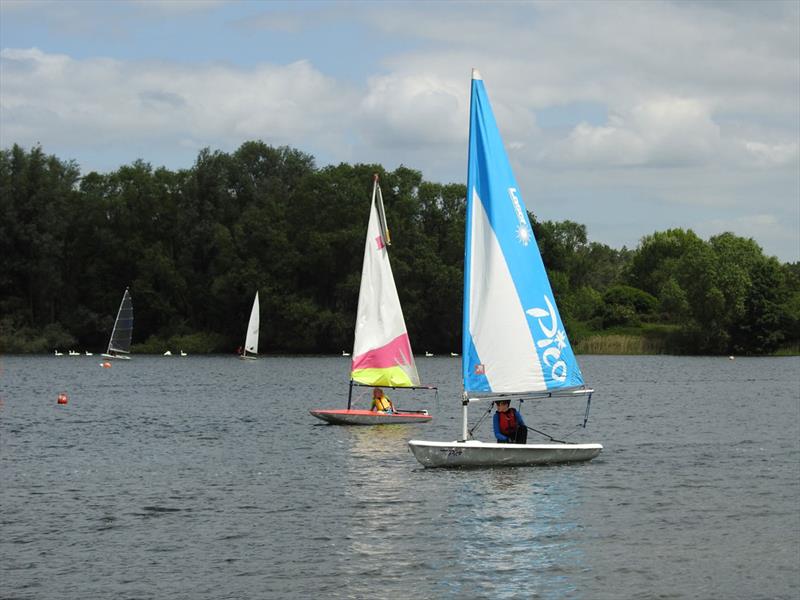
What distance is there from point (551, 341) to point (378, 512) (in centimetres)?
689

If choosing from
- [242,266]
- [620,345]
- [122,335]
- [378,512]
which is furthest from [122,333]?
[378,512]

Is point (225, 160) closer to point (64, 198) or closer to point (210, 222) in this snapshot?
point (210, 222)

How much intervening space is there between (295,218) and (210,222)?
28.9ft

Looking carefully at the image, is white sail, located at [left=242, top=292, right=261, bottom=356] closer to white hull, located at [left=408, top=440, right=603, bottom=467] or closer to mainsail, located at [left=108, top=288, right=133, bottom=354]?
mainsail, located at [left=108, top=288, right=133, bottom=354]

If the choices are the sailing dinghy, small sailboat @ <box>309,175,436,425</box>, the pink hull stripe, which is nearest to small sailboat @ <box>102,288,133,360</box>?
small sailboat @ <box>309,175,436,425</box>

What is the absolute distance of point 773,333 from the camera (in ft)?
408

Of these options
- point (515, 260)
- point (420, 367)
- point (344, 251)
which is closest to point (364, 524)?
point (515, 260)

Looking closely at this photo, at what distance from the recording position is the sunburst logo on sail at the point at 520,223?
29.4m

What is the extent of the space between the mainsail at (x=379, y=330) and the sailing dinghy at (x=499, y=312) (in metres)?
13.5

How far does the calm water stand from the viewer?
20.1 m

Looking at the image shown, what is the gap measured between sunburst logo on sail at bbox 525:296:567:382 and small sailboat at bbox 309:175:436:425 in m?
13.8

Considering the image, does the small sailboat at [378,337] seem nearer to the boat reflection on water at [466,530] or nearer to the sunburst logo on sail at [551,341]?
the boat reflection on water at [466,530]

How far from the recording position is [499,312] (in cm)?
2962

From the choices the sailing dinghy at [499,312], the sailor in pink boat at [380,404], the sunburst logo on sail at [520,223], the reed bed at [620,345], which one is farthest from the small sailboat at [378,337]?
the reed bed at [620,345]
